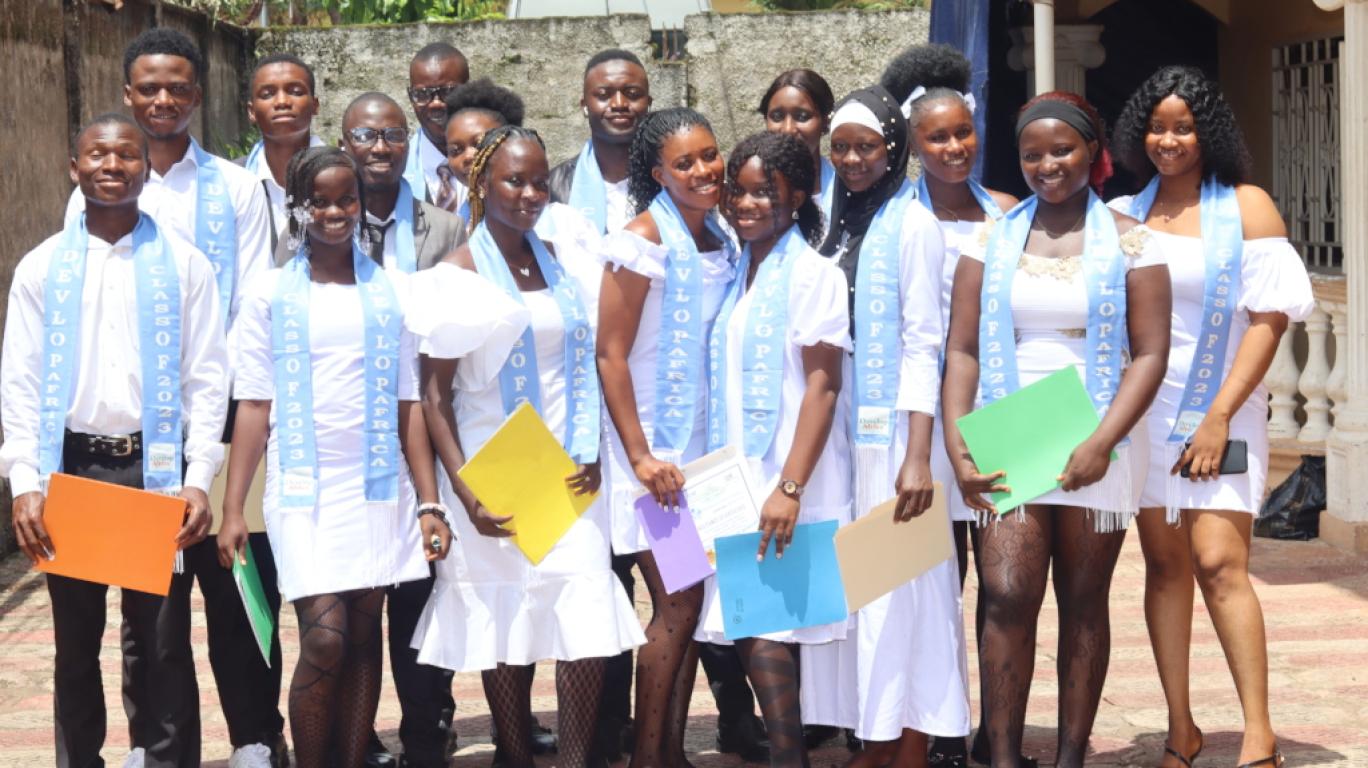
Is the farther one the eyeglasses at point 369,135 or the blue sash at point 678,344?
the eyeglasses at point 369,135

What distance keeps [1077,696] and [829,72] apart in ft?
23.7

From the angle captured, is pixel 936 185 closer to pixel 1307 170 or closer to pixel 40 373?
pixel 40 373

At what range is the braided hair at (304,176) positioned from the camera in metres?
4.70

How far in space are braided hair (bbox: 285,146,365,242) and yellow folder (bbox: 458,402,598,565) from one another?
74 cm

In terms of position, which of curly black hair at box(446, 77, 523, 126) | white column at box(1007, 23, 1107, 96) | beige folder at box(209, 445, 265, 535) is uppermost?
white column at box(1007, 23, 1107, 96)

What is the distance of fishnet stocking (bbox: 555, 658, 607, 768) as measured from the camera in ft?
15.9

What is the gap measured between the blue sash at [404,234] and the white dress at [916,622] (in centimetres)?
137

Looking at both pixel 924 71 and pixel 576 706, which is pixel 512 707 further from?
pixel 924 71

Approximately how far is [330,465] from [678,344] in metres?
0.95

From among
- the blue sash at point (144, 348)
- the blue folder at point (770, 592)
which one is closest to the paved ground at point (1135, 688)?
the blue folder at point (770, 592)

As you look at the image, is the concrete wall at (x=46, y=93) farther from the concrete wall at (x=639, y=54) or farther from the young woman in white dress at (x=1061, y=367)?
the young woman in white dress at (x=1061, y=367)

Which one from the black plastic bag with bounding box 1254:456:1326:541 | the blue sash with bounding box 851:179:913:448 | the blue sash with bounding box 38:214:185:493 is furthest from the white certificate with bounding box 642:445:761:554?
the black plastic bag with bounding box 1254:456:1326:541

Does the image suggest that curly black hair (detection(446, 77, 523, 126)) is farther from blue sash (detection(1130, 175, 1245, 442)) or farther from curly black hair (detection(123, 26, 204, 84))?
blue sash (detection(1130, 175, 1245, 442))

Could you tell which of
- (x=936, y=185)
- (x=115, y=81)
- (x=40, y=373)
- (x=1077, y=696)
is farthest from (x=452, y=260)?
(x=115, y=81)
